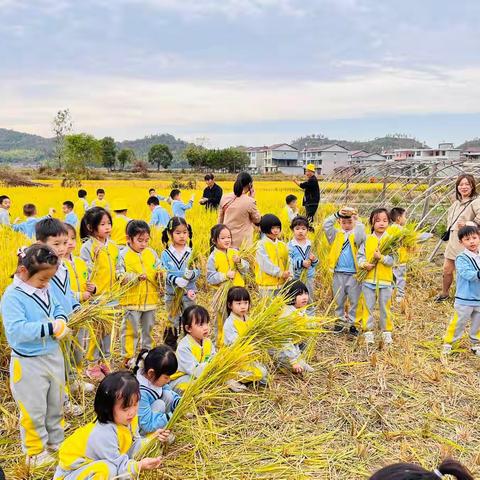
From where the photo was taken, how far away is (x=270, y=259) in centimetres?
443

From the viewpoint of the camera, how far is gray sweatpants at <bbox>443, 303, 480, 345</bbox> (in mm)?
4422

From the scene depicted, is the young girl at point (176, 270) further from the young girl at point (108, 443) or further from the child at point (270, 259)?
the young girl at point (108, 443)

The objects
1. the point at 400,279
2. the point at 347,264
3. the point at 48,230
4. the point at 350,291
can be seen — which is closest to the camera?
the point at 48,230

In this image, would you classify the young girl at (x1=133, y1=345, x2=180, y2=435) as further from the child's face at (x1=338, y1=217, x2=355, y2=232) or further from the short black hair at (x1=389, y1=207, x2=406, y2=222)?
the short black hair at (x1=389, y1=207, x2=406, y2=222)

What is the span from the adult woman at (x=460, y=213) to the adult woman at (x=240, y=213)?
8.23ft

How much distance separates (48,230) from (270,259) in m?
2.07

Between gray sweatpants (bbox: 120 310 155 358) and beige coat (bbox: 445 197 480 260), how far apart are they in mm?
3792

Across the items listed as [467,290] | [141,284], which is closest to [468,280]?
[467,290]

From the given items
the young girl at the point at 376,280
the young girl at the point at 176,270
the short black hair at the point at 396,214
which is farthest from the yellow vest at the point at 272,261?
the short black hair at the point at 396,214

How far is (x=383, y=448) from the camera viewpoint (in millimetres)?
2996

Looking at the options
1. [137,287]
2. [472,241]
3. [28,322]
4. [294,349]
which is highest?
[472,241]

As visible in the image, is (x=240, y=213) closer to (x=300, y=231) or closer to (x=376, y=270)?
(x=300, y=231)

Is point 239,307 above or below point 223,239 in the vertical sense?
below

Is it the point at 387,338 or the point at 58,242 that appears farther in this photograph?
the point at 387,338
